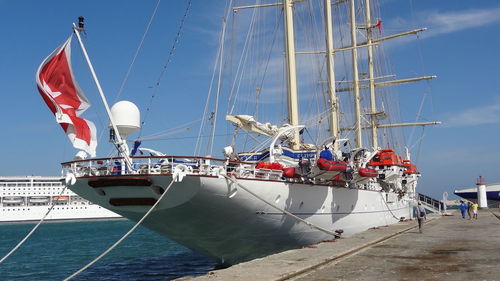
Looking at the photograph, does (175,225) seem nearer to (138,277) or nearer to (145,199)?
(145,199)

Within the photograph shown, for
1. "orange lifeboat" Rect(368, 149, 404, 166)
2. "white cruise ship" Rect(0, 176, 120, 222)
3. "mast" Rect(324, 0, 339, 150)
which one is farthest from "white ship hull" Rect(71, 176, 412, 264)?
"white cruise ship" Rect(0, 176, 120, 222)

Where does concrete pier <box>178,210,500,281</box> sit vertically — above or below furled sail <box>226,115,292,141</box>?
below

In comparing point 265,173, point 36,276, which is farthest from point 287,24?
point 36,276

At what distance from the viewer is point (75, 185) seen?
18.4m

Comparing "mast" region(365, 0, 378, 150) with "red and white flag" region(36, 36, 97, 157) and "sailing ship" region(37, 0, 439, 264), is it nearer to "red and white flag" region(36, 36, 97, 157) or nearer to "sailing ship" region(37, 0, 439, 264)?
"sailing ship" region(37, 0, 439, 264)

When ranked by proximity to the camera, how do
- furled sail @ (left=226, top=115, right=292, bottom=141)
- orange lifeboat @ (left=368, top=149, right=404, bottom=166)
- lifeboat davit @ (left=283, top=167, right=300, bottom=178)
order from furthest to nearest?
orange lifeboat @ (left=368, top=149, right=404, bottom=166), furled sail @ (left=226, top=115, right=292, bottom=141), lifeboat davit @ (left=283, top=167, right=300, bottom=178)

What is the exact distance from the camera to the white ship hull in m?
16.4

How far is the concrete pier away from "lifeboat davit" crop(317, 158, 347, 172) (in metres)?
3.23

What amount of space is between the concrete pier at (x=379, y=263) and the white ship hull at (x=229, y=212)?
2379 millimetres

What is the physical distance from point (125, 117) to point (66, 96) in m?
2.75

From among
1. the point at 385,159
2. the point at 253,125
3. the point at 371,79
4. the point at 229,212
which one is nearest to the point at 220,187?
the point at 229,212

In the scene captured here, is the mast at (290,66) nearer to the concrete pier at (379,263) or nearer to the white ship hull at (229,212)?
the white ship hull at (229,212)

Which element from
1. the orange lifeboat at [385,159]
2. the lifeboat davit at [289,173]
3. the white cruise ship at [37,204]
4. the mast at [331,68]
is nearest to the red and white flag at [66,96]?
the lifeboat davit at [289,173]

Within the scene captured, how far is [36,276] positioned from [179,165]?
14397 mm
